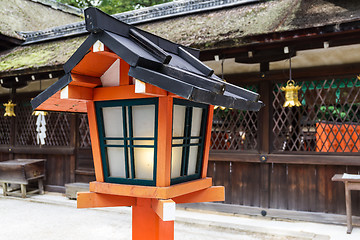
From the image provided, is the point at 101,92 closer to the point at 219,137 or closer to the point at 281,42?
the point at 281,42

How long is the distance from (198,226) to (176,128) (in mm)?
3864

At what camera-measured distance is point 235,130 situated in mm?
6445

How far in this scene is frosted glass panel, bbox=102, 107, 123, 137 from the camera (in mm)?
2236

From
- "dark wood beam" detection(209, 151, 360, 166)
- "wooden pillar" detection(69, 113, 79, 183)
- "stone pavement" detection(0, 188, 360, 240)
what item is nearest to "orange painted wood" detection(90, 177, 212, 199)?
"stone pavement" detection(0, 188, 360, 240)

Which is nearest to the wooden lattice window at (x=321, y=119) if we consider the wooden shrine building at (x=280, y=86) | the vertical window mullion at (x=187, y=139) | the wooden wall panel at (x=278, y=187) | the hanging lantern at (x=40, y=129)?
the wooden shrine building at (x=280, y=86)

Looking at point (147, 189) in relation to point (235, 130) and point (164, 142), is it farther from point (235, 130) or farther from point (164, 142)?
point (235, 130)

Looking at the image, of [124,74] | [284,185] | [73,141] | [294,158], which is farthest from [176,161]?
[73,141]

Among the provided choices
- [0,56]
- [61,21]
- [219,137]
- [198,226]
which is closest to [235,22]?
[219,137]

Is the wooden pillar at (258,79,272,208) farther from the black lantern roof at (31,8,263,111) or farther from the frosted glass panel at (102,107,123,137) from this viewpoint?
the frosted glass panel at (102,107,123,137)

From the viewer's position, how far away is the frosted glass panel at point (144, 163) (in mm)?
2168

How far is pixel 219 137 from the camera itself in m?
6.61

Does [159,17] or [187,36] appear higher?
[159,17]

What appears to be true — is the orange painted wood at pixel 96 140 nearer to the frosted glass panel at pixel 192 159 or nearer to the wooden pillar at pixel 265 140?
the frosted glass panel at pixel 192 159

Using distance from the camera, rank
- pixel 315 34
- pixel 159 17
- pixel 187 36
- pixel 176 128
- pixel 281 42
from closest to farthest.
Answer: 1. pixel 176 128
2. pixel 315 34
3. pixel 281 42
4. pixel 187 36
5. pixel 159 17
